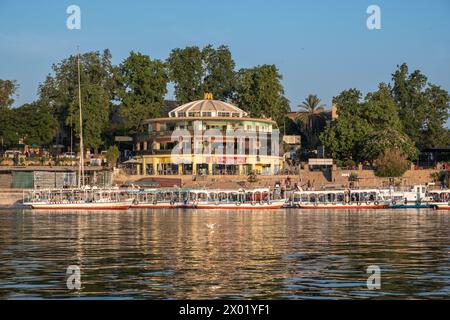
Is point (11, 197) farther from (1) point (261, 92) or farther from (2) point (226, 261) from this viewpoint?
(2) point (226, 261)

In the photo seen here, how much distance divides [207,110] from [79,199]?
29.3 meters

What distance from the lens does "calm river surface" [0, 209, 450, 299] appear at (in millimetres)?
28828

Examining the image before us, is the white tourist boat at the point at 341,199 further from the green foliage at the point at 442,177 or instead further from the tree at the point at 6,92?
the tree at the point at 6,92

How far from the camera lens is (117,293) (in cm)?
2842

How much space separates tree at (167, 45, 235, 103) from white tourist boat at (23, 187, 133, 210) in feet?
117

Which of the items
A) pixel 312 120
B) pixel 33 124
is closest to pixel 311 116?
pixel 312 120

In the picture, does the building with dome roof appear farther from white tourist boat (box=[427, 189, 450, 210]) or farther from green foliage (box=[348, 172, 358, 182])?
white tourist boat (box=[427, 189, 450, 210])

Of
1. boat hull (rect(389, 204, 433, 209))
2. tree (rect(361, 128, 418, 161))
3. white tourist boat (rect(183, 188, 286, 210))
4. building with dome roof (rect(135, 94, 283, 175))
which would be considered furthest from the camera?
building with dome roof (rect(135, 94, 283, 175))

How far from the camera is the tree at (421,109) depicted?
12719cm

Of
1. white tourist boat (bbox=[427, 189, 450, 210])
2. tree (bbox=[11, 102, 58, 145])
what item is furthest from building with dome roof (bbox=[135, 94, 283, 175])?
white tourist boat (bbox=[427, 189, 450, 210])

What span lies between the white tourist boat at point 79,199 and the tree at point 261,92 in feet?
112

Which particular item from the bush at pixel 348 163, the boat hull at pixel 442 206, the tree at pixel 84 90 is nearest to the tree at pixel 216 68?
the tree at pixel 84 90

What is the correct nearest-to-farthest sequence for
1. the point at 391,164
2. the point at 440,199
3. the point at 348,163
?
the point at 440,199, the point at 391,164, the point at 348,163

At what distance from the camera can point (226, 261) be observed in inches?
1453
